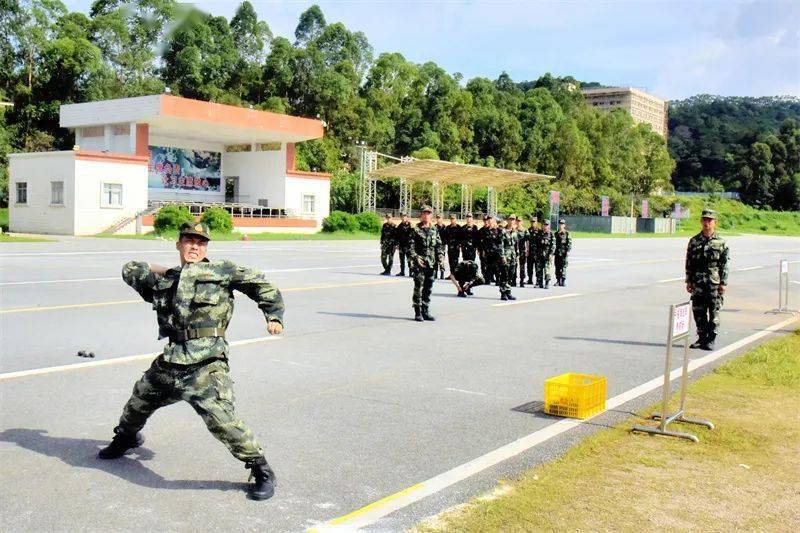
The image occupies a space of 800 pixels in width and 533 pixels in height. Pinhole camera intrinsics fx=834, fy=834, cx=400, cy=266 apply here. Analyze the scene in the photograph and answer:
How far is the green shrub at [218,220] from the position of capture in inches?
1708

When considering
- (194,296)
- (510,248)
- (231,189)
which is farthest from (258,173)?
(194,296)

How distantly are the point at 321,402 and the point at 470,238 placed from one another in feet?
46.9

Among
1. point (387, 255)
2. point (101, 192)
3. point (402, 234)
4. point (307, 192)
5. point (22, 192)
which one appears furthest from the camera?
point (307, 192)

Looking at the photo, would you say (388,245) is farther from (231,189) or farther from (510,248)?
(231,189)

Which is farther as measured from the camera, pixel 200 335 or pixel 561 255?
pixel 561 255

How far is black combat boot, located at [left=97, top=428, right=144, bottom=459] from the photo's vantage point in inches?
213

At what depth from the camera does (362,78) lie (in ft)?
281

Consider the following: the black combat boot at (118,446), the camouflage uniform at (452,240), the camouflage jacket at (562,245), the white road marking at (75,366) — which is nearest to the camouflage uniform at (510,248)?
the camouflage jacket at (562,245)

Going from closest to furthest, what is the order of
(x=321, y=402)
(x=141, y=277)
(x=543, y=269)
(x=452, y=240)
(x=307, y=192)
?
(x=141, y=277), (x=321, y=402), (x=543, y=269), (x=452, y=240), (x=307, y=192)

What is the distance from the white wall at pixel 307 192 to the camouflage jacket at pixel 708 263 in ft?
146

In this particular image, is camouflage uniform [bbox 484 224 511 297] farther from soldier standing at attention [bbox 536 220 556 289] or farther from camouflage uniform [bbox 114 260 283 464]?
camouflage uniform [bbox 114 260 283 464]

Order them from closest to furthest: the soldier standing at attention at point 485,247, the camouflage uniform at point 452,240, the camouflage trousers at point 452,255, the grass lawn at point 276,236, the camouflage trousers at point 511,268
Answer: the camouflage trousers at point 511,268 → the soldier standing at attention at point 485,247 → the camouflage trousers at point 452,255 → the camouflage uniform at point 452,240 → the grass lawn at point 276,236

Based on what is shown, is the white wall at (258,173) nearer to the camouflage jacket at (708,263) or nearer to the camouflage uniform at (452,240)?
the camouflage uniform at (452,240)

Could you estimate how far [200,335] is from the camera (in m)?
4.96
